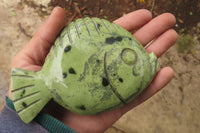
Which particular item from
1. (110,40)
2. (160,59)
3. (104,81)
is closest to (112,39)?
(110,40)

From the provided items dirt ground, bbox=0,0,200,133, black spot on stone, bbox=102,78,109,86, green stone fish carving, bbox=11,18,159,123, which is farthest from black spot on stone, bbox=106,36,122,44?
dirt ground, bbox=0,0,200,133

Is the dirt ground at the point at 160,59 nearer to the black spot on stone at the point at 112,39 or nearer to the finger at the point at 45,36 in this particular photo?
the finger at the point at 45,36

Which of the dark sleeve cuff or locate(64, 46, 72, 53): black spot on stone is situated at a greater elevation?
locate(64, 46, 72, 53): black spot on stone

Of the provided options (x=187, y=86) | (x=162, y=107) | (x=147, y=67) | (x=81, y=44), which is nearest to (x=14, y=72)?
(x=81, y=44)

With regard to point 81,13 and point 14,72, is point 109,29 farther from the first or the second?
point 81,13

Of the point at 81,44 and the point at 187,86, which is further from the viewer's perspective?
the point at 187,86

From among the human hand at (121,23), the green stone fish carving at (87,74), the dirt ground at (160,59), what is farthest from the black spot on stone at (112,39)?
the dirt ground at (160,59)

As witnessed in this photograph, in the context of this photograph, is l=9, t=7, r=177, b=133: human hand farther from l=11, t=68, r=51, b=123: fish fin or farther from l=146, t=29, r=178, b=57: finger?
l=11, t=68, r=51, b=123: fish fin

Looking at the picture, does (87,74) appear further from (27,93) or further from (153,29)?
(153,29)
